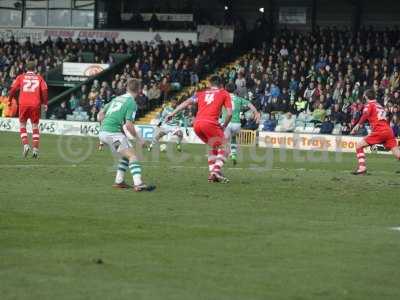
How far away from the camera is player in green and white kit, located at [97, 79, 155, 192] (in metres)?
17.1

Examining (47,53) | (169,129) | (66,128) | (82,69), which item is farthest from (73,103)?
(169,129)

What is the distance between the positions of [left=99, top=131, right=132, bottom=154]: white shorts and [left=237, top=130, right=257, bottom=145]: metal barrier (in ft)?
72.0

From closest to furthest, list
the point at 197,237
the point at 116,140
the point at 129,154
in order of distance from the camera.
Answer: the point at 197,237, the point at 129,154, the point at 116,140

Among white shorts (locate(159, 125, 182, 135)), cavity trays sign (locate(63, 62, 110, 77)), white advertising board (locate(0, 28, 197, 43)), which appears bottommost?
white shorts (locate(159, 125, 182, 135))

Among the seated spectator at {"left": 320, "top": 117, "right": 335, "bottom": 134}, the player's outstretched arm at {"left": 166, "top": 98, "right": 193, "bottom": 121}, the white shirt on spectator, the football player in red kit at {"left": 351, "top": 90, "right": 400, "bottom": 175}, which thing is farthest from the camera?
the white shirt on spectator

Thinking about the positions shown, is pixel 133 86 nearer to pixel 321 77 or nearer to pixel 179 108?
pixel 179 108

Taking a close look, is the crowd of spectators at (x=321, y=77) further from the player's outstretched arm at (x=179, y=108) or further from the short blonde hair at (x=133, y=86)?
the short blonde hair at (x=133, y=86)

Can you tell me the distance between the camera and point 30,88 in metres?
25.5

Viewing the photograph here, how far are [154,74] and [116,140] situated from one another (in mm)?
28896

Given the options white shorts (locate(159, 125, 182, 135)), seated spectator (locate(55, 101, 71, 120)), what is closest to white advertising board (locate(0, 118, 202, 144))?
seated spectator (locate(55, 101, 71, 120))

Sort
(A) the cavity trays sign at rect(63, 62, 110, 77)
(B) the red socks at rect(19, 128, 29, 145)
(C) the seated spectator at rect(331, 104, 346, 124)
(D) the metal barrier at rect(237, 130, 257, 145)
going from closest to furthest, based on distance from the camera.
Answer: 1. (B) the red socks at rect(19, 128, 29, 145)
2. (C) the seated spectator at rect(331, 104, 346, 124)
3. (D) the metal barrier at rect(237, 130, 257, 145)
4. (A) the cavity trays sign at rect(63, 62, 110, 77)

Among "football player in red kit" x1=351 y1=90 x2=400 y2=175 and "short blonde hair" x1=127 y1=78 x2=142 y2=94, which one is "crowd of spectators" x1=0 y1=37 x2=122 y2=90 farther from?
"short blonde hair" x1=127 y1=78 x2=142 y2=94

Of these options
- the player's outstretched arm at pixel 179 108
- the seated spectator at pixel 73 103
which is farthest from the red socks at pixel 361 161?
the seated spectator at pixel 73 103

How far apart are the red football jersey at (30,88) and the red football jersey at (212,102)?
6.68 metres
